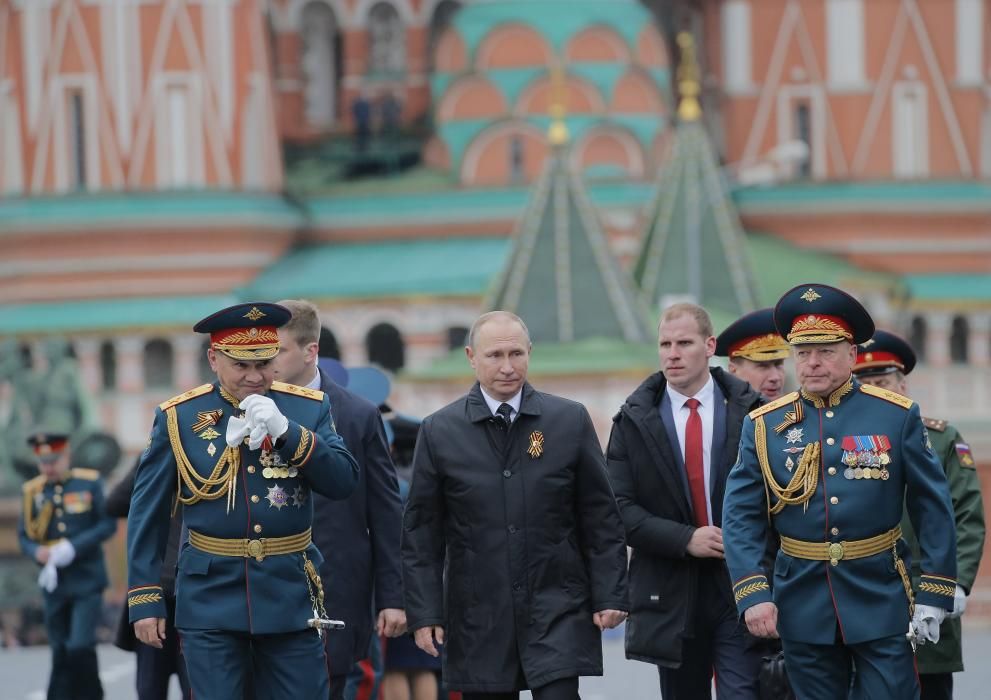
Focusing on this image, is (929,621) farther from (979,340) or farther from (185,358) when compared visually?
(979,340)

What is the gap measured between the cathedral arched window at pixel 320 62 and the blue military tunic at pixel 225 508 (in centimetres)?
3409

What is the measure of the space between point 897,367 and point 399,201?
98.7 feet

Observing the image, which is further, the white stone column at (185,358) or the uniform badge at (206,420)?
the white stone column at (185,358)

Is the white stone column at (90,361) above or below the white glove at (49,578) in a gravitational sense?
below

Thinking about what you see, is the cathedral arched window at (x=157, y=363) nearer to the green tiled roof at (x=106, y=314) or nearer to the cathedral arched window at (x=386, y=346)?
the green tiled roof at (x=106, y=314)

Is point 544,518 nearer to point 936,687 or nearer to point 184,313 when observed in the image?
point 936,687

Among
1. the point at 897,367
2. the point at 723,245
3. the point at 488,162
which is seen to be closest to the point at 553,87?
the point at 488,162

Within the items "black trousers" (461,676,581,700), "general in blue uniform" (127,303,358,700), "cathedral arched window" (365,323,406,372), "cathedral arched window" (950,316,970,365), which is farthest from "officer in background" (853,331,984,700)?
"cathedral arched window" (950,316,970,365)

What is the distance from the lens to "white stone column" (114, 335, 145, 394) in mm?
38250

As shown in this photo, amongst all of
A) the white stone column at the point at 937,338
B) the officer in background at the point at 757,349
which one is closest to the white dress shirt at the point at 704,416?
the officer in background at the point at 757,349

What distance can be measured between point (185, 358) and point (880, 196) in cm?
1050

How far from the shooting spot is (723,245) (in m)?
36.5

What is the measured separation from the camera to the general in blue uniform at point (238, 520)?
9.39 metres

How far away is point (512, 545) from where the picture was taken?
957cm
